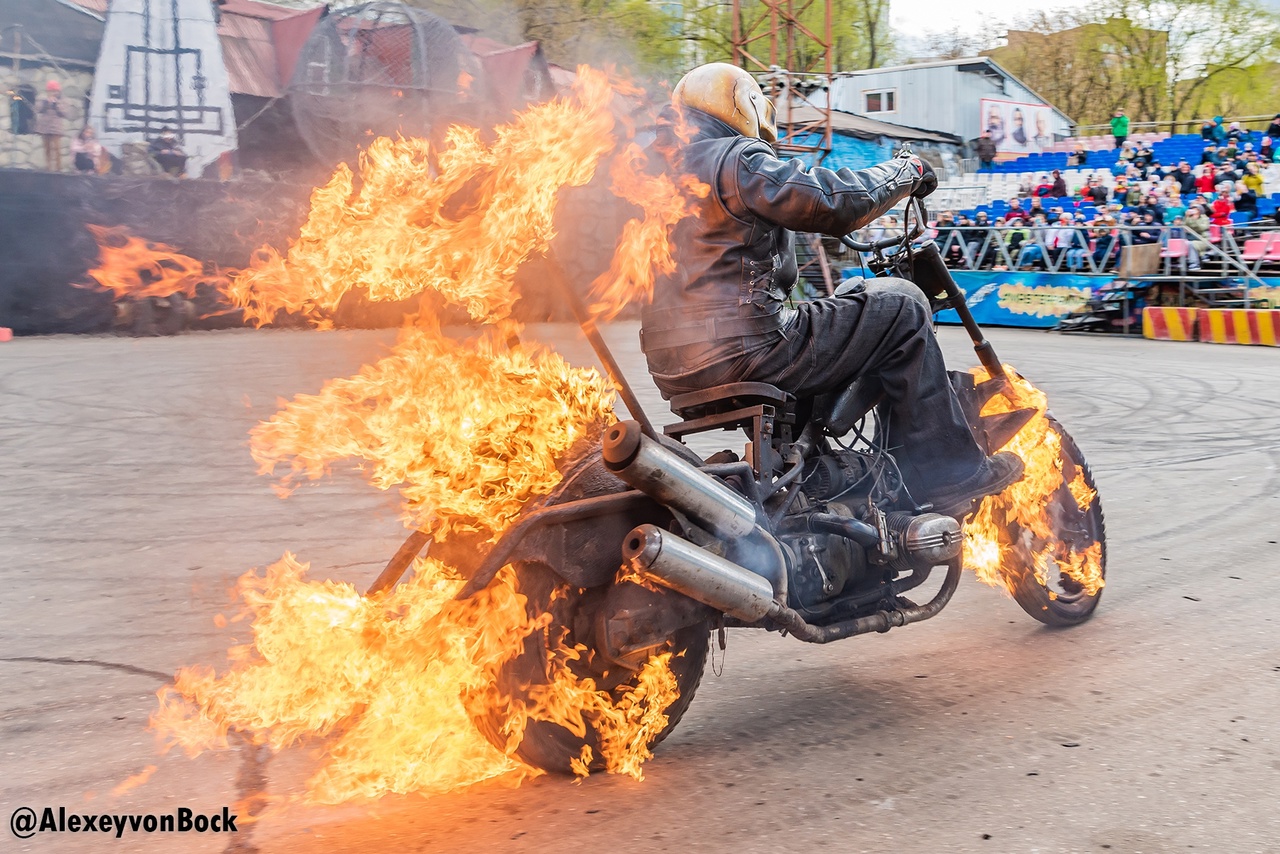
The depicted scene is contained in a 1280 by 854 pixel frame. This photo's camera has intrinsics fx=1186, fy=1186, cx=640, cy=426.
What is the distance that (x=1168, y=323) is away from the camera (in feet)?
68.1

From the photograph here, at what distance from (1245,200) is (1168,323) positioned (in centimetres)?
511

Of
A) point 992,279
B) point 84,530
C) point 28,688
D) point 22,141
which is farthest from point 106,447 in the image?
point 992,279

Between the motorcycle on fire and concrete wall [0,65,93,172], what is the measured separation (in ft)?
59.1

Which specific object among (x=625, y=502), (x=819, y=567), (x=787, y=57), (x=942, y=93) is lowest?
(x=819, y=567)

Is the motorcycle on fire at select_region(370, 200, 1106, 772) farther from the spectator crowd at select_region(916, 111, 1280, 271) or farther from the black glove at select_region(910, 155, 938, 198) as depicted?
the spectator crowd at select_region(916, 111, 1280, 271)

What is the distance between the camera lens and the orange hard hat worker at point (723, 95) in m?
4.04

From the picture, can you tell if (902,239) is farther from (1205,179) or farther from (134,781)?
(1205,179)

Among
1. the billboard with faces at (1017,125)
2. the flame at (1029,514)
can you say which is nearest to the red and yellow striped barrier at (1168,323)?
the flame at (1029,514)

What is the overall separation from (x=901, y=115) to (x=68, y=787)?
48031 mm

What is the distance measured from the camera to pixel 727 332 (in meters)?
4.01

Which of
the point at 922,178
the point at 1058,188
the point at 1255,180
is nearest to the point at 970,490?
the point at 922,178

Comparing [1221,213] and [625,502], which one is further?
[1221,213]

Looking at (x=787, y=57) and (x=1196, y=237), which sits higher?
(x=787, y=57)

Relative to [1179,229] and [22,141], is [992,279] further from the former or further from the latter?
[22,141]
